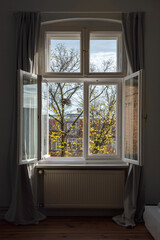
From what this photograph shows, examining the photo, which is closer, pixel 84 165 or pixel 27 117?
pixel 27 117

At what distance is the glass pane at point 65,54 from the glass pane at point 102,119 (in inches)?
18.9

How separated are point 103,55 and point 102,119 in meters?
1.03

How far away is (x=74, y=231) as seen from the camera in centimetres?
309

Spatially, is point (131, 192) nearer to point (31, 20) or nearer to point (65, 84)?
point (65, 84)

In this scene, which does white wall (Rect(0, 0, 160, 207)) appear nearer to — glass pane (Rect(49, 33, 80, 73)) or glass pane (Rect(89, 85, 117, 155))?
glass pane (Rect(49, 33, 80, 73))

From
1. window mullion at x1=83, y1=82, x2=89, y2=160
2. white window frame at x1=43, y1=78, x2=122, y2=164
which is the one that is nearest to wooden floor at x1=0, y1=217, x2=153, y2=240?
white window frame at x1=43, y1=78, x2=122, y2=164

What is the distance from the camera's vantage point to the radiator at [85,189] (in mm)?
3547

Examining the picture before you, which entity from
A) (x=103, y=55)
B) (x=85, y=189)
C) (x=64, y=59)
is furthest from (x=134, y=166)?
(x=64, y=59)

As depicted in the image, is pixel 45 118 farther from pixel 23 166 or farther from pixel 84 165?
pixel 84 165

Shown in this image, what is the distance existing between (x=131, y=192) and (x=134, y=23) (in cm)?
248

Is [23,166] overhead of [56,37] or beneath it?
beneath

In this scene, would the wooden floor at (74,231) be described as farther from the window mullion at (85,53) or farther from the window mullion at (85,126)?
the window mullion at (85,53)

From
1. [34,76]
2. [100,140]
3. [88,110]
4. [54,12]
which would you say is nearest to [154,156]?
[100,140]

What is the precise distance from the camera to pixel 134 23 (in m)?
3.49
